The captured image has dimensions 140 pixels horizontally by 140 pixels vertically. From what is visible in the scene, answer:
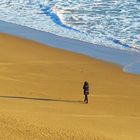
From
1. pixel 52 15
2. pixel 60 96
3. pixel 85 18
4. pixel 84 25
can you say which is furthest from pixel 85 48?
pixel 52 15

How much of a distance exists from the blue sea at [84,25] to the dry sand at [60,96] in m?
1.04

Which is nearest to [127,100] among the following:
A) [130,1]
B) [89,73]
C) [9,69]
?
[89,73]

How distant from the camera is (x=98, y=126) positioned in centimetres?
1009

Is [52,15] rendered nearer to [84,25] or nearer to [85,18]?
[85,18]

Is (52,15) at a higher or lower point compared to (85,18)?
lower

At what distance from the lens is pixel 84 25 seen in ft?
74.1

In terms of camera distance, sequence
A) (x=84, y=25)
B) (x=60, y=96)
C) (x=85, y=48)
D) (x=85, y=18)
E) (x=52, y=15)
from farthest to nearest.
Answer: (x=52, y=15), (x=85, y=18), (x=84, y=25), (x=85, y=48), (x=60, y=96)

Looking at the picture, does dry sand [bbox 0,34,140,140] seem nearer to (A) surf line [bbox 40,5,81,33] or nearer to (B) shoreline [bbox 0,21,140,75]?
(B) shoreline [bbox 0,21,140,75]

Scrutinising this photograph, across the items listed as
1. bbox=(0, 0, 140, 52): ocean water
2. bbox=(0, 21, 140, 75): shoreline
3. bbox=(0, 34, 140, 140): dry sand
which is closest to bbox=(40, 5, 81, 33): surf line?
bbox=(0, 0, 140, 52): ocean water

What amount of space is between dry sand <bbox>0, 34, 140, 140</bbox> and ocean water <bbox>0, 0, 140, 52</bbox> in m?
2.47

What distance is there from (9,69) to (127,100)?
4.02 metres

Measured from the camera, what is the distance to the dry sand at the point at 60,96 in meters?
9.19

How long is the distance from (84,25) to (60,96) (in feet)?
31.9

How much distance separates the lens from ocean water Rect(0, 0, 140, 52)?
2038 centimetres
